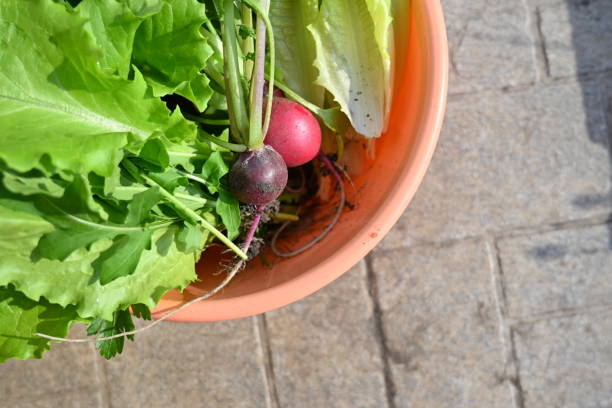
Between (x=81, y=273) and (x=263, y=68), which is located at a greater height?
(x=263, y=68)

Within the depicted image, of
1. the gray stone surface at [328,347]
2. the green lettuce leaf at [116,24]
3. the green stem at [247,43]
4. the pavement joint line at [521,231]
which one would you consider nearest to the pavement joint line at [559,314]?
the pavement joint line at [521,231]

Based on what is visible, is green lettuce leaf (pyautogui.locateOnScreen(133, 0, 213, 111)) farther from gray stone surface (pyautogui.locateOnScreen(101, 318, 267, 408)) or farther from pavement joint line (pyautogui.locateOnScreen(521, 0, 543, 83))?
pavement joint line (pyautogui.locateOnScreen(521, 0, 543, 83))

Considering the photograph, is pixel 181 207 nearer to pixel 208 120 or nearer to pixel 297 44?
pixel 208 120

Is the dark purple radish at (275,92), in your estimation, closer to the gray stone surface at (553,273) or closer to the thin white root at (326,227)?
the thin white root at (326,227)

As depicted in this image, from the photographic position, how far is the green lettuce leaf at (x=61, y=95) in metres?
0.58

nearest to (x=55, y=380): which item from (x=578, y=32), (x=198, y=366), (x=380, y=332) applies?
(x=198, y=366)

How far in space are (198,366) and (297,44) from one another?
0.69 metres

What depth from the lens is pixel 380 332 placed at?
1226mm

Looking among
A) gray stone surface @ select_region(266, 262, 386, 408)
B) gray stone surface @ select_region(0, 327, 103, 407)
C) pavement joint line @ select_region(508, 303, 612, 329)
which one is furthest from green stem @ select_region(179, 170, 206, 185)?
pavement joint line @ select_region(508, 303, 612, 329)

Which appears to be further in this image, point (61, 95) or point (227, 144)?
point (227, 144)

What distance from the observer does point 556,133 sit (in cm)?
123

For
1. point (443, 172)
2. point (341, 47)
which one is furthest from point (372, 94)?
point (443, 172)

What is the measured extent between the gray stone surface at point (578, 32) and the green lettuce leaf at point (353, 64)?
0.59 m

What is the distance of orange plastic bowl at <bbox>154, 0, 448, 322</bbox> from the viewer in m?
0.74
